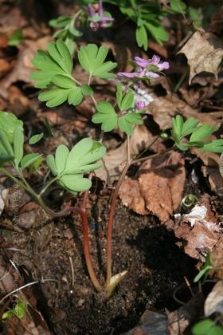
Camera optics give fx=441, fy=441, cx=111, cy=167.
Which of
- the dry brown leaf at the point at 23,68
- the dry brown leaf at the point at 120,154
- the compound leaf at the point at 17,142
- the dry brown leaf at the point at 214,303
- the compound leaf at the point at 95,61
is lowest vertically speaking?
the dry brown leaf at the point at 214,303

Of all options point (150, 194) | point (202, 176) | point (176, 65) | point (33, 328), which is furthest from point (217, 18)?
point (33, 328)

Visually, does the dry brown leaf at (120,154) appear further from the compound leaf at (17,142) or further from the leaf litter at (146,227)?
the compound leaf at (17,142)

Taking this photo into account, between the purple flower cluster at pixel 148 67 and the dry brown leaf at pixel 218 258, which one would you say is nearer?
the dry brown leaf at pixel 218 258

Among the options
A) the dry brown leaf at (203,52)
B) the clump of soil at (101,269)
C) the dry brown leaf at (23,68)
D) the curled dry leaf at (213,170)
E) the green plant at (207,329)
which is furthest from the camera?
the dry brown leaf at (23,68)

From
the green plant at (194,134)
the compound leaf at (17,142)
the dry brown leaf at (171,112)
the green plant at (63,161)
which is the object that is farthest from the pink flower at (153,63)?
the compound leaf at (17,142)

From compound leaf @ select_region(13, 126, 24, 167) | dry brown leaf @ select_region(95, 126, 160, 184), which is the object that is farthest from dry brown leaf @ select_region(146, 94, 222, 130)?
compound leaf @ select_region(13, 126, 24, 167)

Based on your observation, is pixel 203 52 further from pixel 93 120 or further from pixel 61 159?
pixel 61 159

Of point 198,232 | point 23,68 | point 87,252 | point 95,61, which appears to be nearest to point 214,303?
point 198,232
